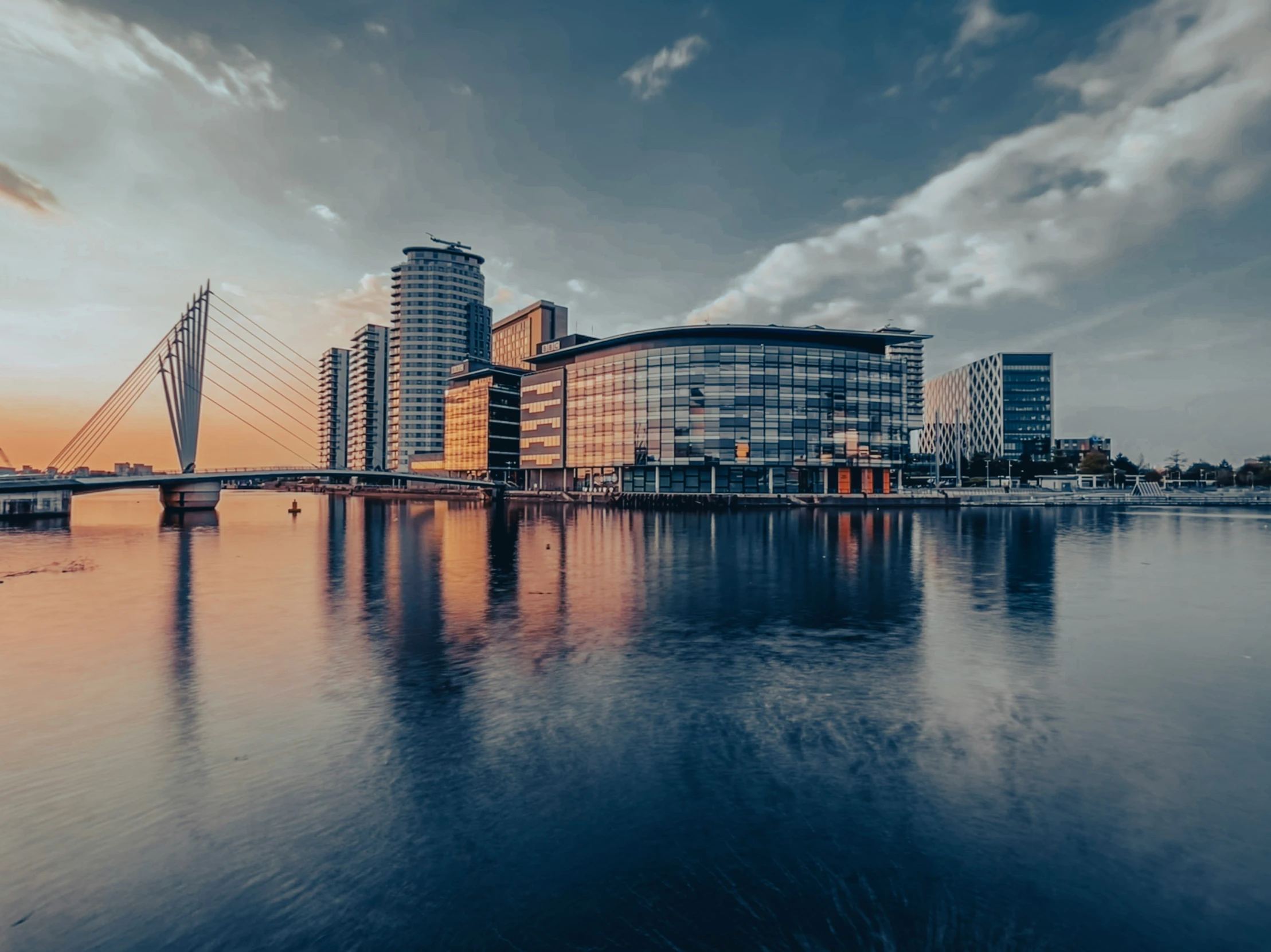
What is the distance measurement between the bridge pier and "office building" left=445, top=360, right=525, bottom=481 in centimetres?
8164

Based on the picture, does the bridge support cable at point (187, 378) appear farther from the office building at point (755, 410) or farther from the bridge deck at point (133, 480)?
the office building at point (755, 410)

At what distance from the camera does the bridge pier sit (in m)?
114

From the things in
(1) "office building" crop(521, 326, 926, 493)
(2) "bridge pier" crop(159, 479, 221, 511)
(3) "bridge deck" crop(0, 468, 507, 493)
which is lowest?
(2) "bridge pier" crop(159, 479, 221, 511)

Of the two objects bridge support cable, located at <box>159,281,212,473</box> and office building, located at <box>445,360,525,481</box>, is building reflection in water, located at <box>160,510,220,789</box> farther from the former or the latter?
office building, located at <box>445,360,525,481</box>

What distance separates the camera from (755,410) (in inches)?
5369

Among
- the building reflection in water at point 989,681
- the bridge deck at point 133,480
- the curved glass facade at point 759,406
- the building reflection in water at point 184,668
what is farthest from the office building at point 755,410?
the building reflection in water at point 184,668

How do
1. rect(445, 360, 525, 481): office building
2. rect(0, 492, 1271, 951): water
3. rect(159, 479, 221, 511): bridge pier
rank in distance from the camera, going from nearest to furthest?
rect(0, 492, 1271, 951): water
rect(159, 479, 221, 511): bridge pier
rect(445, 360, 525, 481): office building

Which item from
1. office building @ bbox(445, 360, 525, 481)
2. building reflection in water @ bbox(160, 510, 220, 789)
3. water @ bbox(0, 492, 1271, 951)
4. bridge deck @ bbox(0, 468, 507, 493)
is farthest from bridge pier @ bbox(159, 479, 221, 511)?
water @ bbox(0, 492, 1271, 951)

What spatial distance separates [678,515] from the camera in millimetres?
104312

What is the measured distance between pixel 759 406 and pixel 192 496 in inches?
4468

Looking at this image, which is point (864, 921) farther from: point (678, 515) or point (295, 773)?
point (678, 515)

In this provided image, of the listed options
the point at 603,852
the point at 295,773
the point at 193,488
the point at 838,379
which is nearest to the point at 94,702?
the point at 295,773

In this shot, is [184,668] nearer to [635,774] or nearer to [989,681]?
[635,774]

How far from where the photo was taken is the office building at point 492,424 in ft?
626
